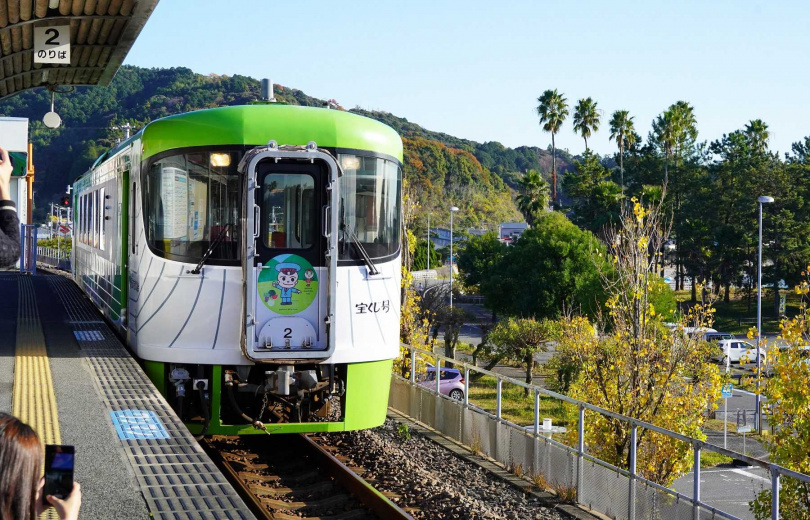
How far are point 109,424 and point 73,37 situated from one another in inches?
235

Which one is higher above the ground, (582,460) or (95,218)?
(95,218)

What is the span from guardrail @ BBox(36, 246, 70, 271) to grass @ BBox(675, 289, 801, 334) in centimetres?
3984

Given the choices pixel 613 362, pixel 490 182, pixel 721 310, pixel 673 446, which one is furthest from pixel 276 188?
pixel 490 182

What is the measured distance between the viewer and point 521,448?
1141 centimetres

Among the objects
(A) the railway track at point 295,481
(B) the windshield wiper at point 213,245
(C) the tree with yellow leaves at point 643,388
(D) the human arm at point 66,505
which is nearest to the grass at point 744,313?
(C) the tree with yellow leaves at point 643,388

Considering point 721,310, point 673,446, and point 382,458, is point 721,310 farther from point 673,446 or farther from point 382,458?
point 382,458

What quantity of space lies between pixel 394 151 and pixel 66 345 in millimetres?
5617

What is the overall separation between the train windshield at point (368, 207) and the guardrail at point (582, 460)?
2308 mm

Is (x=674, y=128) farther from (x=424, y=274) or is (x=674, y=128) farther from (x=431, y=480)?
(x=431, y=480)

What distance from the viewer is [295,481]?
10430mm

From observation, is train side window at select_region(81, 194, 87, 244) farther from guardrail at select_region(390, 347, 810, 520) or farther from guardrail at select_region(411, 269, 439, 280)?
guardrail at select_region(411, 269, 439, 280)

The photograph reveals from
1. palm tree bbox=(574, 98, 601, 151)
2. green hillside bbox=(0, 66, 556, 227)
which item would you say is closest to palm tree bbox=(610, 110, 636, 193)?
palm tree bbox=(574, 98, 601, 151)

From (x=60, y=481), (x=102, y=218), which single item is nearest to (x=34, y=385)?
(x=102, y=218)

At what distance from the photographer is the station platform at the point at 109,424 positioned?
6562 mm
